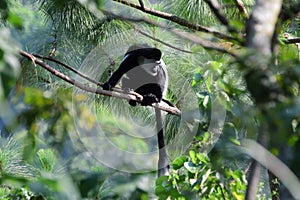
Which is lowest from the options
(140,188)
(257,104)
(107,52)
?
(107,52)

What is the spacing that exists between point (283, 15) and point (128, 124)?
321 cm

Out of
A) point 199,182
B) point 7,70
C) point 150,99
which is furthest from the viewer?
point 150,99

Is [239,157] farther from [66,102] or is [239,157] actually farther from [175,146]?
[175,146]

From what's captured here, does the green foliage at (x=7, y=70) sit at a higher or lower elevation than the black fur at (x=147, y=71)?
higher

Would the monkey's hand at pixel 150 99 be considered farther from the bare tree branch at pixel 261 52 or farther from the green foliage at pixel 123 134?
the bare tree branch at pixel 261 52

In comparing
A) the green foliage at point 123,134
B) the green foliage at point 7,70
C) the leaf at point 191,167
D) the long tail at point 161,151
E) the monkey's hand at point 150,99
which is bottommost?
the long tail at point 161,151

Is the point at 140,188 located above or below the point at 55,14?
above

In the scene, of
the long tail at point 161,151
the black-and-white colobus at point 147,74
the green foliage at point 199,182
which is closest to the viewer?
the green foliage at point 199,182

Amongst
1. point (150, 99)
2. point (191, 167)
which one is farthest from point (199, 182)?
point (150, 99)

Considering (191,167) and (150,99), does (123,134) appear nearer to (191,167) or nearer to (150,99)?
(150,99)

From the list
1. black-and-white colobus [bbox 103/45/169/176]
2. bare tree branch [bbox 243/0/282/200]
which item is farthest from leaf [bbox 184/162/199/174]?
black-and-white colobus [bbox 103/45/169/176]

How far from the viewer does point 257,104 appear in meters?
0.55

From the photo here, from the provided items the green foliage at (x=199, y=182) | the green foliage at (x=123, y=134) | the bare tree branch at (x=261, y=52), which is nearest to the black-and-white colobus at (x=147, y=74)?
the green foliage at (x=123, y=134)

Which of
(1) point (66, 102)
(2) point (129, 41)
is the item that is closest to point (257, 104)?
(1) point (66, 102)
